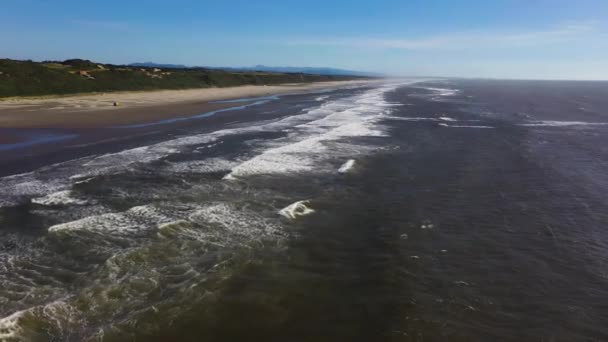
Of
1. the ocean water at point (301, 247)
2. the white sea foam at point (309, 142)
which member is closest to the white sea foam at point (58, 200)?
the ocean water at point (301, 247)

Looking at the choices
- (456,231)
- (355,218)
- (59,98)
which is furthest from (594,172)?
(59,98)

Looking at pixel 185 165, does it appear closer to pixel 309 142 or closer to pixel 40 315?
pixel 309 142

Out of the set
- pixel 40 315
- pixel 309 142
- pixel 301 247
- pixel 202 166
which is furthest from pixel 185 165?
pixel 40 315

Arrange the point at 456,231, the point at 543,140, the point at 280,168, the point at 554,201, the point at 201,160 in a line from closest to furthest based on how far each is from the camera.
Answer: the point at 456,231
the point at 554,201
the point at 280,168
the point at 201,160
the point at 543,140

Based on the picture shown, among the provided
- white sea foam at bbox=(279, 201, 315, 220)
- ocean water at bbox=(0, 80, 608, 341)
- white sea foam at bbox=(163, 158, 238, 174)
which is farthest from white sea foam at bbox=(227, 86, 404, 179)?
white sea foam at bbox=(279, 201, 315, 220)

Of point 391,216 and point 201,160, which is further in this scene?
point 201,160

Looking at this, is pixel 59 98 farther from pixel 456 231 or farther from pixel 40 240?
pixel 456 231

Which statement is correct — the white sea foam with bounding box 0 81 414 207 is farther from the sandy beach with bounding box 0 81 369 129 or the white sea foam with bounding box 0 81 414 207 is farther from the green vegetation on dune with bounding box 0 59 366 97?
the green vegetation on dune with bounding box 0 59 366 97

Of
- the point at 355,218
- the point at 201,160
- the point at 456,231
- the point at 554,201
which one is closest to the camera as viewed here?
the point at 456,231

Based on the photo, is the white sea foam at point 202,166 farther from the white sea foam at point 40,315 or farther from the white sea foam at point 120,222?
the white sea foam at point 40,315
